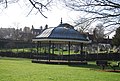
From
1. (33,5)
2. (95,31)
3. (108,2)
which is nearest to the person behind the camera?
(33,5)

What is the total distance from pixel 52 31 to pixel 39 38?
2.26 metres

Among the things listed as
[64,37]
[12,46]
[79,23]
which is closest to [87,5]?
[79,23]

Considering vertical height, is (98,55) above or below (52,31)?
below

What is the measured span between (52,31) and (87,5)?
3162cm

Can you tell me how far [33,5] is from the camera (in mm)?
9836

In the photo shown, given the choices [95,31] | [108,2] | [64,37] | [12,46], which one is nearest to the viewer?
[108,2]

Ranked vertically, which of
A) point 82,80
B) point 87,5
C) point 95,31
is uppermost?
point 87,5

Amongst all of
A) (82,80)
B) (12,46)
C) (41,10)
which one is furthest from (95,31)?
(12,46)

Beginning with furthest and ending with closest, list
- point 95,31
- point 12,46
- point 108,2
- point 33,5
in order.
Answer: point 12,46
point 95,31
point 108,2
point 33,5

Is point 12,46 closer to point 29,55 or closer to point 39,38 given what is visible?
point 29,55

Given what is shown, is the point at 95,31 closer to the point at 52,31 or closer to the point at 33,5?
the point at 33,5

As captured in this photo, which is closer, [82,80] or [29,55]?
[82,80]

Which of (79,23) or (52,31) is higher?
(52,31)

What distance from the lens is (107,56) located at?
2279 inches
